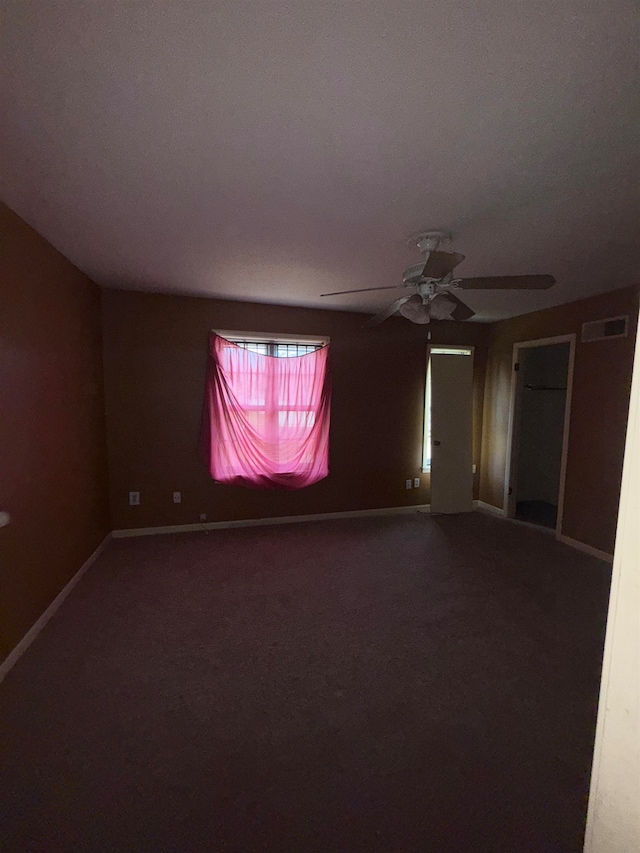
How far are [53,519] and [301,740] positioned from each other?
2.08 meters

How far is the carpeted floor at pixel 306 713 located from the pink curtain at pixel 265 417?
119 cm

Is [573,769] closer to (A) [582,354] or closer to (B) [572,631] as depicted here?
(B) [572,631]

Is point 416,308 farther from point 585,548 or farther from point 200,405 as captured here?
point 585,548

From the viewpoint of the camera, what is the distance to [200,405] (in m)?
3.92

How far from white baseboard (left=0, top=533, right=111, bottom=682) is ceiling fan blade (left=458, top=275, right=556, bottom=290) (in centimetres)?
325

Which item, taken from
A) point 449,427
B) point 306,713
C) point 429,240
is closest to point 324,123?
point 429,240

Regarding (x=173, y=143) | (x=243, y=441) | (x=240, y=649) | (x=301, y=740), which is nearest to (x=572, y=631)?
(x=301, y=740)

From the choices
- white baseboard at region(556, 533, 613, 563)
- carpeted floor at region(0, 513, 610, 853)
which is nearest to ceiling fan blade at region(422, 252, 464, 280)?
carpeted floor at region(0, 513, 610, 853)

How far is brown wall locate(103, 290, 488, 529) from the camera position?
146 inches

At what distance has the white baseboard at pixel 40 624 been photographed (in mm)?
1942

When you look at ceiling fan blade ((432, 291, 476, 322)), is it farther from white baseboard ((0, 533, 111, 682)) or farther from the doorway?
white baseboard ((0, 533, 111, 682))

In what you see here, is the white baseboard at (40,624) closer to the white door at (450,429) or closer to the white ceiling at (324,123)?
the white ceiling at (324,123)

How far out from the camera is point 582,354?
3.67 metres

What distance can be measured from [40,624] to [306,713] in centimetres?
175
